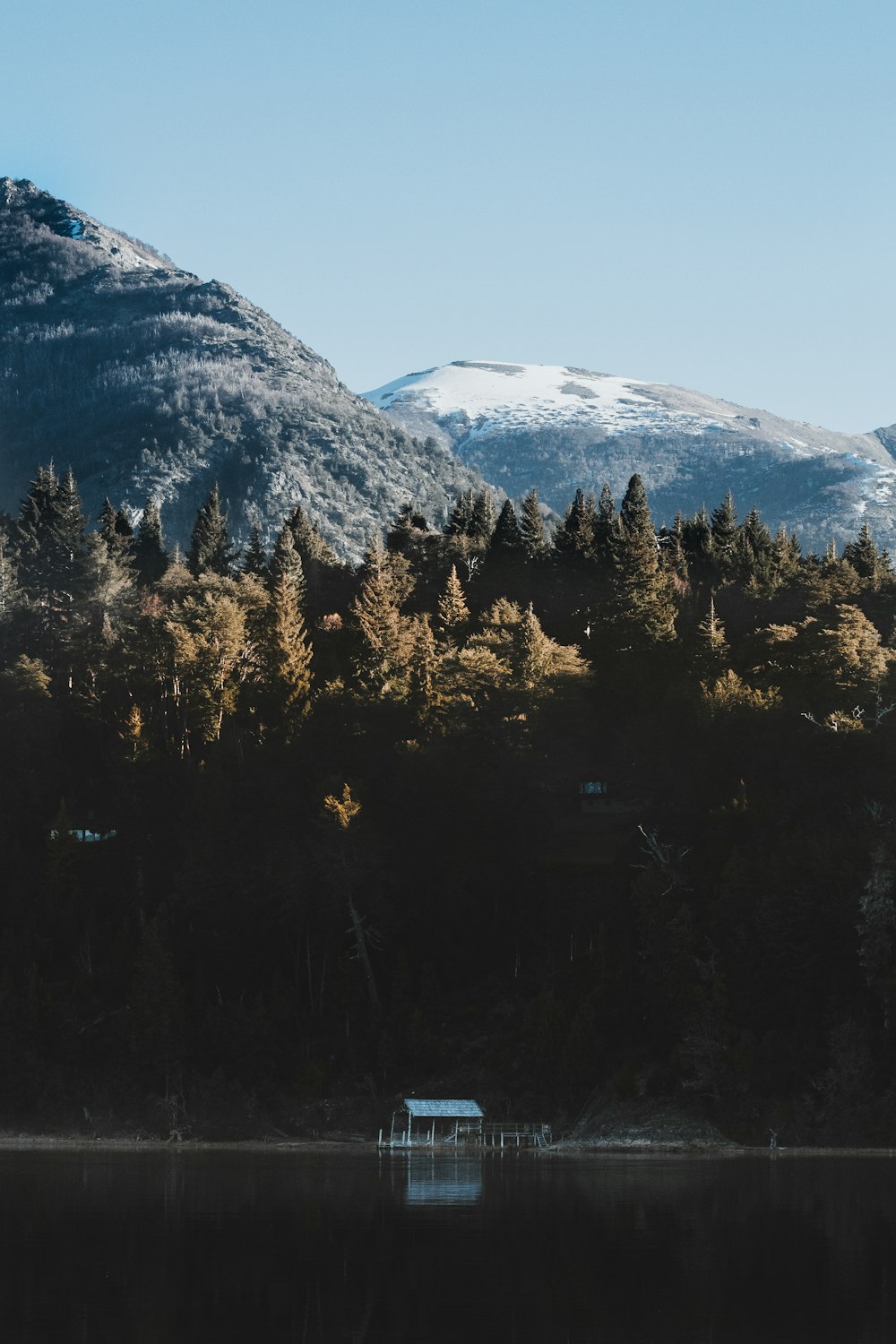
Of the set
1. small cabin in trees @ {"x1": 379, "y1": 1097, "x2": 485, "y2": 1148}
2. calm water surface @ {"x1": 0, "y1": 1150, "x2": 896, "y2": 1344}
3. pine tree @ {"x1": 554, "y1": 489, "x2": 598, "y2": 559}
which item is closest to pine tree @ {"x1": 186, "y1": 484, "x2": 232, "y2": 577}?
pine tree @ {"x1": 554, "y1": 489, "x2": 598, "y2": 559}

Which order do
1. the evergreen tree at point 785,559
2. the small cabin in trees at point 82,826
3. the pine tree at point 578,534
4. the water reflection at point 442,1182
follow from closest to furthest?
the water reflection at point 442,1182, the small cabin in trees at point 82,826, the evergreen tree at point 785,559, the pine tree at point 578,534

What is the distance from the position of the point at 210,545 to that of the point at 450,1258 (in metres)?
119

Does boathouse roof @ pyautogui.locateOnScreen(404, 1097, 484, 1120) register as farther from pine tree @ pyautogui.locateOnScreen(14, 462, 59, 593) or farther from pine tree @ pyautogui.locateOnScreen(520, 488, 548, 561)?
pine tree @ pyautogui.locateOnScreen(14, 462, 59, 593)

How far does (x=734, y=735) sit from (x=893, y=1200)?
44823mm

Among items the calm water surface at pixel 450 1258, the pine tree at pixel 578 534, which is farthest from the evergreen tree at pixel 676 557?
the calm water surface at pixel 450 1258

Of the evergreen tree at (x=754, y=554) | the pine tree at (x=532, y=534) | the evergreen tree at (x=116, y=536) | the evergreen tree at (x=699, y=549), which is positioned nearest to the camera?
the evergreen tree at (x=754, y=554)

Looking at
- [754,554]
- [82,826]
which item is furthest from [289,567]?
[754,554]

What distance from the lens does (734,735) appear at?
98.4 metres

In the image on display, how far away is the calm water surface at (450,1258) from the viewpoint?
3488 cm

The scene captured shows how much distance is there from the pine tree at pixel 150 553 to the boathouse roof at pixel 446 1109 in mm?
69444

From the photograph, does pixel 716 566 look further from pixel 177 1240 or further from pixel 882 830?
pixel 177 1240

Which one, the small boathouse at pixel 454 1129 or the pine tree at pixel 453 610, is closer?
the small boathouse at pixel 454 1129

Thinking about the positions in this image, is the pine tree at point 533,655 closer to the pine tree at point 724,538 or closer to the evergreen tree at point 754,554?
the evergreen tree at point 754,554

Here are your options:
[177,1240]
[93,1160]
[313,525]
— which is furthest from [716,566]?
[177,1240]
